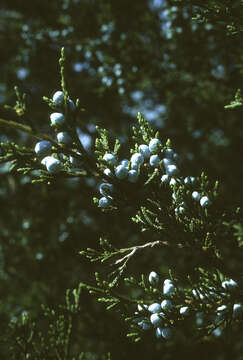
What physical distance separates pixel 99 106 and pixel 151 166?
119 inches

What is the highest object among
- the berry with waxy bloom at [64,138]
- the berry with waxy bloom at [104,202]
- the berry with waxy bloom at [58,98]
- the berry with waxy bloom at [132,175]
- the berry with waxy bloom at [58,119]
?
the berry with waxy bloom at [58,98]

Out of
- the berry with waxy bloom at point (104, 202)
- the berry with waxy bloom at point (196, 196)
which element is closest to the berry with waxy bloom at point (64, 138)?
the berry with waxy bloom at point (104, 202)

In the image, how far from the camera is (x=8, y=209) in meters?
4.07

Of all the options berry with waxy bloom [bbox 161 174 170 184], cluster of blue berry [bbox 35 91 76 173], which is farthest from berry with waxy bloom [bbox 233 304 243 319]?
cluster of blue berry [bbox 35 91 76 173]

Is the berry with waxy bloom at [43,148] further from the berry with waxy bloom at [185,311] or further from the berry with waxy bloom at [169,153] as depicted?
the berry with waxy bloom at [185,311]

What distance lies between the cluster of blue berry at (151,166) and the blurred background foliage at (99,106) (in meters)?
1.06

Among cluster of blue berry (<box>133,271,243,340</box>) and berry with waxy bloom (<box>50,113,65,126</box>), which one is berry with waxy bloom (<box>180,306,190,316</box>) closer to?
cluster of blue berry (<box>133,271,243,340</box>)

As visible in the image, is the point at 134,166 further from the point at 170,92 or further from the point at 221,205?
the point at 170,92

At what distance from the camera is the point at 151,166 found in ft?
5.62

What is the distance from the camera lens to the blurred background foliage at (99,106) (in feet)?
10.3

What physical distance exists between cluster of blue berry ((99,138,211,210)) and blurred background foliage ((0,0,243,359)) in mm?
1061

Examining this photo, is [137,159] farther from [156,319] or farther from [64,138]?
[156,319]

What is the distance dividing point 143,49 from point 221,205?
2.29 metres

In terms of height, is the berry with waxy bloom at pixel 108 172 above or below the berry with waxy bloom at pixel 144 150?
below
